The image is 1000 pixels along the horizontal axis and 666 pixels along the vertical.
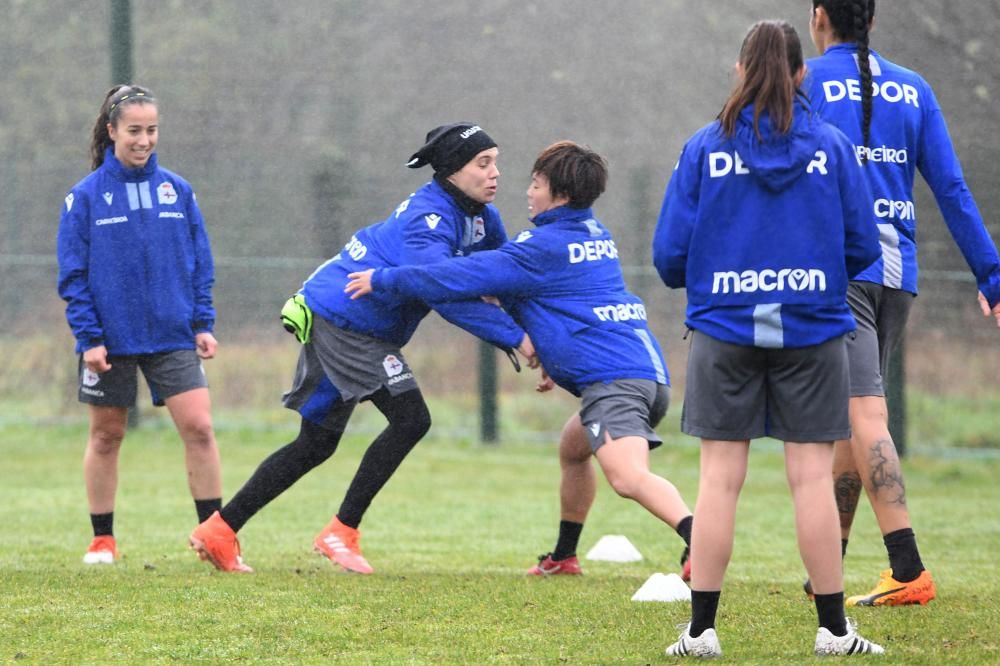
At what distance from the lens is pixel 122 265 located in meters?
6.41

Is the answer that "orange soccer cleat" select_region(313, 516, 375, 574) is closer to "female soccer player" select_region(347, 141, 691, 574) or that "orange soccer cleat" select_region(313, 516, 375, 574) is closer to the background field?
"female soccer player" select_region(347, 141, 691, 574)

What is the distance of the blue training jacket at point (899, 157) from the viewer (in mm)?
5152

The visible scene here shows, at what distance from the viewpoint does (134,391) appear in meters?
6.50

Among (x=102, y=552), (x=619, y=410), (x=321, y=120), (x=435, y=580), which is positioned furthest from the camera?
(x=321, y=120)

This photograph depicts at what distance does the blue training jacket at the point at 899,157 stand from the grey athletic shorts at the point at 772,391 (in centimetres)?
115

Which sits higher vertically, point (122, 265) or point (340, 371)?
point (122, 265)

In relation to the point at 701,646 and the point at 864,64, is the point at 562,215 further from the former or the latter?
the point at 701,646

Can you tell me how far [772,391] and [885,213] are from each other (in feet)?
4.33

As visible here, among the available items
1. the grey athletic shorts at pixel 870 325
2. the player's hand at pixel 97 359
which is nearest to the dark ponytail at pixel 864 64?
the grey athletic shorts at pixel 870 325

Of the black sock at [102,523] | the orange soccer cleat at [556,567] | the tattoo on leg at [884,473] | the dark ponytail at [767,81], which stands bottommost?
the orange soccer cleat at [556,567]

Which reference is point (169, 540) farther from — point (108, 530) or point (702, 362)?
point (702, 362)

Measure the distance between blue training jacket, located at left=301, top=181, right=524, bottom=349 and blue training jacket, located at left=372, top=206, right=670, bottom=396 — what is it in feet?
0.36

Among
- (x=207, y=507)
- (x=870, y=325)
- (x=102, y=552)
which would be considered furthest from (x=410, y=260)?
(x=102, y=552)

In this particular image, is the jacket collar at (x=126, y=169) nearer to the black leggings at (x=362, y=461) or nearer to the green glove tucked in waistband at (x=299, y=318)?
the green glove tucked in waistband at (x=299, y=318)
